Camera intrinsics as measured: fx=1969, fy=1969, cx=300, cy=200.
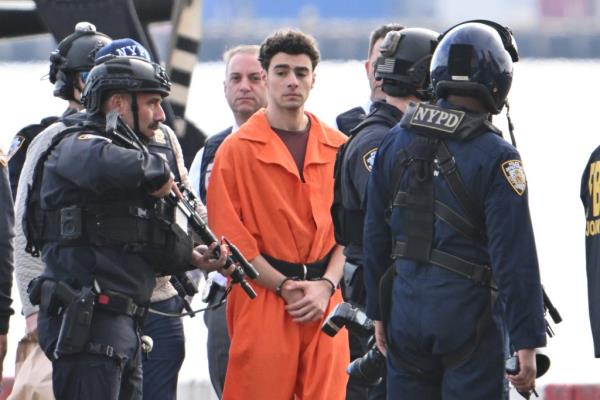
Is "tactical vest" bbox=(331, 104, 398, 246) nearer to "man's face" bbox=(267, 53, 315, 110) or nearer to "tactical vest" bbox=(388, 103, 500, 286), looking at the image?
"man's face" bbox=(267, 53, 315, 110)

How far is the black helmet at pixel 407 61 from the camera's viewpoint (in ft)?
22.6

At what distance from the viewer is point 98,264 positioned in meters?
6.39

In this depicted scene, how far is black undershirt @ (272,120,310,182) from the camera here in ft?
25.0

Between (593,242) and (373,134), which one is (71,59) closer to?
(373,134)

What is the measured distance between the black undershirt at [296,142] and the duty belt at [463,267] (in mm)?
1762

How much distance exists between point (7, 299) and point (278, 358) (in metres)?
1.13

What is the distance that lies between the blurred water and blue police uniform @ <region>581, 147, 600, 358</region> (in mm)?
2170

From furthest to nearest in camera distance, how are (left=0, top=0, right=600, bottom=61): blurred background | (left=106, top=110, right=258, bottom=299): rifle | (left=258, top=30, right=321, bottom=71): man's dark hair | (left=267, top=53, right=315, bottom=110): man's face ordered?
(left=0, top=0, right=600, bottom=61): blurred background, (left=258, top=30, right=321, bottom=71): man's dark hair, (left=267, top=53, right=315, bottom=110): man's face, (left=106, top=110, right=258, bottom=299): rifle

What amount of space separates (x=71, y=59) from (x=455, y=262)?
226 cm

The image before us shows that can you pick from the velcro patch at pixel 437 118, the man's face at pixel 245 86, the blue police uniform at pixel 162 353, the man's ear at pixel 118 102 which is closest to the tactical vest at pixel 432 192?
the velcro patch at pixel 437 118

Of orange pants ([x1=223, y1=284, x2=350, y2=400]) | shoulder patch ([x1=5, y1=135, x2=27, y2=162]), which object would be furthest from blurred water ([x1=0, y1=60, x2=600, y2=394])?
shoulder patch ([x1=5, y1=135, x2=27, y2=162])

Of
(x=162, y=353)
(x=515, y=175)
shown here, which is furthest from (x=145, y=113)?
(x=515, y=175)

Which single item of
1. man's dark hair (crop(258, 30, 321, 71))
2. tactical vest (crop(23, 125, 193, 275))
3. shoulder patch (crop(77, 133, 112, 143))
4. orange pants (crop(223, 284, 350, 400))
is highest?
shoulder patch (crop(77, 133, 112, 143))

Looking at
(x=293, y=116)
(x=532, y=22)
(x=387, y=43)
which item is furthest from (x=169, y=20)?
(x=532, y=22)
